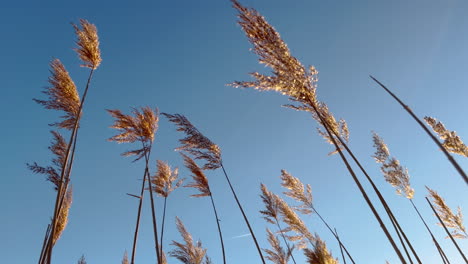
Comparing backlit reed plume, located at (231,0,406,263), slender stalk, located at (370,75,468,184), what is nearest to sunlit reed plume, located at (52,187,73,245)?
backlit reed plume, located at (231,0,406,263)

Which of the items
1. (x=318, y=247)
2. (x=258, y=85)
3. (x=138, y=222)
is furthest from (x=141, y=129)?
(x=318, y=247)

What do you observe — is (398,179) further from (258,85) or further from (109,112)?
(109,112)

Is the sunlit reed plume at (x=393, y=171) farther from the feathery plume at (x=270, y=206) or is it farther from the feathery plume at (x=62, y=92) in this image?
the feathery plume at (x=62, y=92)

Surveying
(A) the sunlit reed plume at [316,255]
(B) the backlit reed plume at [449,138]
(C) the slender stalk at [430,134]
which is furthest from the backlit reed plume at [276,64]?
(B) the backlit reed plume at [449,138]

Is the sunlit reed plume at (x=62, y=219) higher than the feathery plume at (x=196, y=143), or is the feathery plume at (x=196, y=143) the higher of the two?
the feathery plume at (x=196, y=143)

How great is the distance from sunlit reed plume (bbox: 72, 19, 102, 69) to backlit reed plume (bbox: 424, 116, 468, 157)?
23.4ft

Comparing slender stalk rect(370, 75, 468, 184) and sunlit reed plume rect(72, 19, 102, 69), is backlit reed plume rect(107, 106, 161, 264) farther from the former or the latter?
slender stalk rect(370, 75, 468, 184)

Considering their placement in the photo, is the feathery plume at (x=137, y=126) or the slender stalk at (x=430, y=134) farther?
the feathery plume at (x=137, y=126)

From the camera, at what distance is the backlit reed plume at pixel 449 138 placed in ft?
19.8

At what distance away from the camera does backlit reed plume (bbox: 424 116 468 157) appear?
602 centimetres

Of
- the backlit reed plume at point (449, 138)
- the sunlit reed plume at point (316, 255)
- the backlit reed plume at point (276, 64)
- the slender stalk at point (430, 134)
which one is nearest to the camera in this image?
the slender stalk at point (430, 134)

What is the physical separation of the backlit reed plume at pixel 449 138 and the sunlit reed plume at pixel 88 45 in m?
7.13

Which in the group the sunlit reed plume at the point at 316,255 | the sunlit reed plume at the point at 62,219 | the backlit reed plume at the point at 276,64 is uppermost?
the backlit reed plume at the point at 276,64

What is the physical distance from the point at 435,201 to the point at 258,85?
6854 millimetres
